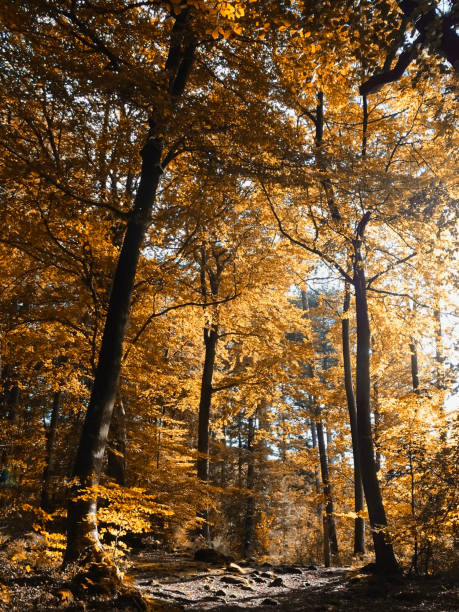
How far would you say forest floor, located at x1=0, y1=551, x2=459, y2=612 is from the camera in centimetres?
418

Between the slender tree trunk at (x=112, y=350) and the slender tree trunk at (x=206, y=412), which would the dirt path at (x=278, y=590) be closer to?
the slender tree trunk at (x=112, y=350)

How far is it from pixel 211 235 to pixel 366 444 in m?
5.53

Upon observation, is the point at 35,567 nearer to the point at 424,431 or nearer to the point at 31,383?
the point at 424,431

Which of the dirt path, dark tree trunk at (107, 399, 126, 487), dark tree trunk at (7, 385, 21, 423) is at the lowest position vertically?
the dirt path

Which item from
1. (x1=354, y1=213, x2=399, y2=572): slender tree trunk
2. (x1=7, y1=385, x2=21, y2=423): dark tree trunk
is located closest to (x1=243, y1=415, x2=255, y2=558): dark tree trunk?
(x1=7, y1=385, x2=21, y2=423): dark tree trunk

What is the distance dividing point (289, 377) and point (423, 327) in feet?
12.1

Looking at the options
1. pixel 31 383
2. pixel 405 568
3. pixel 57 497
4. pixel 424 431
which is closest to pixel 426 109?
pixel 424 431

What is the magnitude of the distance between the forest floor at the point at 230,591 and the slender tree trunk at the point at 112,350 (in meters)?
0.62

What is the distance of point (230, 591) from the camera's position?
6.67m

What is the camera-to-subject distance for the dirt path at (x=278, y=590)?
18.1 ft

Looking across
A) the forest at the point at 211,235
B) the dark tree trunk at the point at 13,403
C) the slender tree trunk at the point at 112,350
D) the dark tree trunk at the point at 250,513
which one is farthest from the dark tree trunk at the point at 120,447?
the dark tree trunk at the point at 250,513

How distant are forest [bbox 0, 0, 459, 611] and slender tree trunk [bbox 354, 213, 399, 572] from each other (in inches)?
1.6

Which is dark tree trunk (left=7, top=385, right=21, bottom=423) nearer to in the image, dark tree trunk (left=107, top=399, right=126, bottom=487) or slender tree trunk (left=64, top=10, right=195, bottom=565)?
dark tree trunk (left=107, top=399, right=126, bottom=487)

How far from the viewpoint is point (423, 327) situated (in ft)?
35.2
